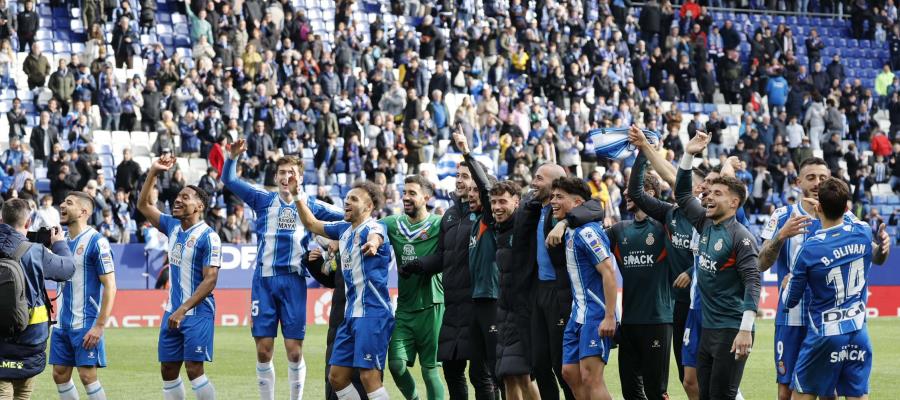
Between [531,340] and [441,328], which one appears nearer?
[531,340]

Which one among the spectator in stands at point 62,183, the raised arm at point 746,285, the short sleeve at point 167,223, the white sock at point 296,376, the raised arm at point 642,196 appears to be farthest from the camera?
the spectator in stands at point 62,183

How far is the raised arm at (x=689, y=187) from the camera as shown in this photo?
9938mm

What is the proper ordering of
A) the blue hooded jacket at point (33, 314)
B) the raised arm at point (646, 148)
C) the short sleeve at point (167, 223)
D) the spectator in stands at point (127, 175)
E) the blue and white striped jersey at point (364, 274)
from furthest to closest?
1. the spectator in stands at point (127, 175)
2. the short sleeve at point (167, 223)
3. the blue and white striped jersey at point (364, 274)
4. the raised arm at point (646, 148)
5. the blue hooded jacket at point (33, 314)

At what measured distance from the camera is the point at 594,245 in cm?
977

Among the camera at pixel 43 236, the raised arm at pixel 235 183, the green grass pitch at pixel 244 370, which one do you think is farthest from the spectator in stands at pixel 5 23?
the camera at pixel 43 236

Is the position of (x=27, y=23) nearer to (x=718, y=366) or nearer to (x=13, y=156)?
(x=13, y=156)

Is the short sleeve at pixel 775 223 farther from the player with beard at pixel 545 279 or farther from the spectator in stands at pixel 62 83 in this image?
the spectator in stands at pixel 62 83

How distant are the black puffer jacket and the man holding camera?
3037 millimetres

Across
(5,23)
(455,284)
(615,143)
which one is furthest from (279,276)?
(5,23)

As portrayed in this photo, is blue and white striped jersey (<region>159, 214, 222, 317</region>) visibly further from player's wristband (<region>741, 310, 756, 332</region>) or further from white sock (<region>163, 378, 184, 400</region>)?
player's wristband (<region>741, 310, 756, 332</region>)

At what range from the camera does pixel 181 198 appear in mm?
11281

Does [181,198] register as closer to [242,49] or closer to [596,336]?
[596,336]

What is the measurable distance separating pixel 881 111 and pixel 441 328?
31.1 metres

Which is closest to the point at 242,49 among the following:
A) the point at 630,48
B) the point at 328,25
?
the point at 328,25
